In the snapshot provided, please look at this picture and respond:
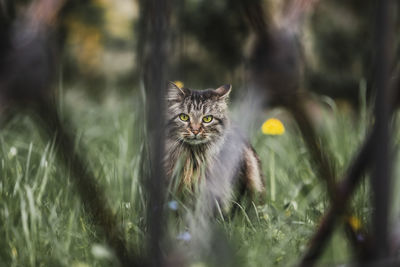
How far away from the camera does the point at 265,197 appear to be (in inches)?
71.7

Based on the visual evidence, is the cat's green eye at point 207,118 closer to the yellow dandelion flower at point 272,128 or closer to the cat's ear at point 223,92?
the cat's ear at point 223,92

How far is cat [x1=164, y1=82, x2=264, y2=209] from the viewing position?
5.39 ft

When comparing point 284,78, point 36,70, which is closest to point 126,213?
point 284,78

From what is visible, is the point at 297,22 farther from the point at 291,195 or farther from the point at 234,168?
the point at 291,195

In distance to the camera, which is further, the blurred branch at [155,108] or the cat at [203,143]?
the cat at [203,143]

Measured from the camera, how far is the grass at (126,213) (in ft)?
4.06

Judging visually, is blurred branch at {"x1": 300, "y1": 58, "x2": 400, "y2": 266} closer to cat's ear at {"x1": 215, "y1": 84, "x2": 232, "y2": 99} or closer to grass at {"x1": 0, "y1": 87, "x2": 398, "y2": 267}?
grass at {"x1": 0, "y1": 87, "x2": 398, "y2": 267}

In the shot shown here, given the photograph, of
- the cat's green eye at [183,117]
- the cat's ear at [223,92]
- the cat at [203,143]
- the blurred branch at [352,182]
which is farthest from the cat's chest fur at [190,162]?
the blurred branch at [352,182]

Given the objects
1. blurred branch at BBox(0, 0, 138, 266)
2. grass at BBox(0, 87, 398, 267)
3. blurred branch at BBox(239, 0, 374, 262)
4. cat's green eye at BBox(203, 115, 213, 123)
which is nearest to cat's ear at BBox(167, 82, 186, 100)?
cat's green eye at BBox(203, 115, 213, 123)

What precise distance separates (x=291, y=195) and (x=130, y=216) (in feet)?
2.08

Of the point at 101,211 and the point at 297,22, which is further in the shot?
the point at 297,22

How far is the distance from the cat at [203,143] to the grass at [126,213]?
0.11 metres

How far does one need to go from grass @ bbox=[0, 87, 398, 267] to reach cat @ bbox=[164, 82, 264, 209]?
0.11 metres

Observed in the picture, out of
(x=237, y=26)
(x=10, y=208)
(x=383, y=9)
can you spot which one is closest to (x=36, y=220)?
(x=10, y=208)
